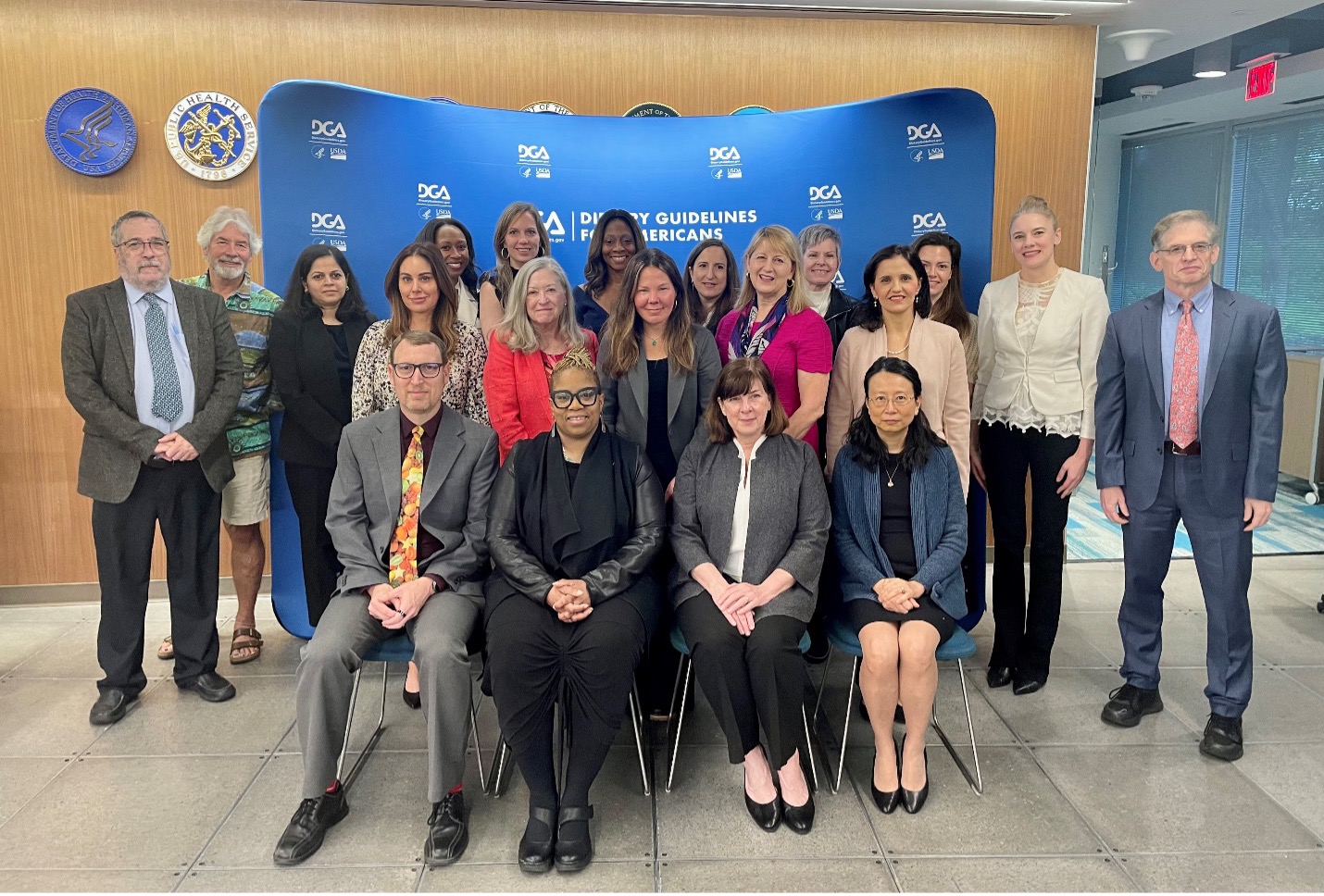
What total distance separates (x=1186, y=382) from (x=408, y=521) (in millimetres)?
2568

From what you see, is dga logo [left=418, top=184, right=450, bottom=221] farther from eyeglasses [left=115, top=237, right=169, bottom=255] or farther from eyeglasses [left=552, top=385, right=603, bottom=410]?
eyeglasses [left=552, top=385, right=603, bottom=410]

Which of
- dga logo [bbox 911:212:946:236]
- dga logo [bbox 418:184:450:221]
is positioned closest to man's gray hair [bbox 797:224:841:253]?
dga logo [bbox 911:212:946:236]

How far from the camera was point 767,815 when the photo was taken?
277 cm

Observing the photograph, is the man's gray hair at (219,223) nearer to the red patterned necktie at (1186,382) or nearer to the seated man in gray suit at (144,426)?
the seated man in gray suit at (144,426)

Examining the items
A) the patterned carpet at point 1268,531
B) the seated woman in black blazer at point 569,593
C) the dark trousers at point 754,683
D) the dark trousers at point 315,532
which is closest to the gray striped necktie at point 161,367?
the dark trousers at point 315,532

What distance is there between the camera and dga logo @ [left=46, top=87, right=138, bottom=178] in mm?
4273

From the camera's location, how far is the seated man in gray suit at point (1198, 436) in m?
3.06

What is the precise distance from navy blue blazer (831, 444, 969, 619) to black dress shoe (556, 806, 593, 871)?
106 centimetres

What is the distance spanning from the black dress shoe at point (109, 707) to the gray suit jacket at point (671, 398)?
204 centimetres

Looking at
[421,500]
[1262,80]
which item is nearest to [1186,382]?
[421,500]

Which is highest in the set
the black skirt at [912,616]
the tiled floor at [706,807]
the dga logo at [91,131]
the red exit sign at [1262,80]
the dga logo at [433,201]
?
the red exit sign at [1262,80]

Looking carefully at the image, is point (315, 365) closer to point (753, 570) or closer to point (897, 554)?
point (753, 570)

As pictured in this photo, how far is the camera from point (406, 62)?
4492 mm

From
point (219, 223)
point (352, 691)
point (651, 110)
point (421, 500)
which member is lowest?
point (352, 691)
